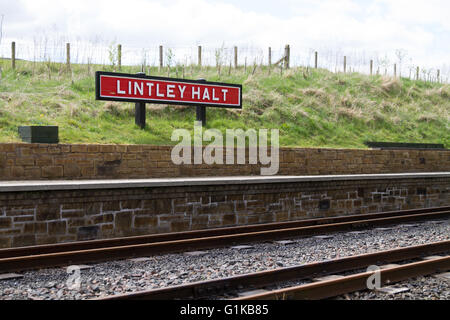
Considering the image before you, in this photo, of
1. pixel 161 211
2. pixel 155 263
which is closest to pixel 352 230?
pixel 161 211

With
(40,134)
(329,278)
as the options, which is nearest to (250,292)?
(329,278)

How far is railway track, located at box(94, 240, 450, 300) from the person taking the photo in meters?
5.11

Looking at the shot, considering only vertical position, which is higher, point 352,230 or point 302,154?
point 302,154

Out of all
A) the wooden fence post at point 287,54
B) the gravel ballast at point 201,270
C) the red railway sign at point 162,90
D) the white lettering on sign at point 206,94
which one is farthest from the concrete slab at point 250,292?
the wooden fence post at point 287,54

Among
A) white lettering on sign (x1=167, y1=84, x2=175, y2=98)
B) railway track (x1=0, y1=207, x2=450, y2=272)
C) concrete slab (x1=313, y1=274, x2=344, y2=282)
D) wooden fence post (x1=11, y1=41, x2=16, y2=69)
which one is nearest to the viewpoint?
concrete slab (x1=313, y1=274, x2=344, y2=282)

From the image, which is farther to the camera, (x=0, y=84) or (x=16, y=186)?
(x=0, y=84)

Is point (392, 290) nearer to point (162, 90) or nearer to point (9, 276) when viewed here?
point (9, 276)

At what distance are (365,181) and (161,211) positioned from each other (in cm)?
622

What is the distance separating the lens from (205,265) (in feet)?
22.7

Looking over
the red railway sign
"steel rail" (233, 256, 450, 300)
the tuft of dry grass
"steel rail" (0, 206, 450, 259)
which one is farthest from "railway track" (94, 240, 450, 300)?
the tuft of dry grass

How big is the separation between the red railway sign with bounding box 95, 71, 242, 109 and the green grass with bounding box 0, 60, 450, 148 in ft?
4.35

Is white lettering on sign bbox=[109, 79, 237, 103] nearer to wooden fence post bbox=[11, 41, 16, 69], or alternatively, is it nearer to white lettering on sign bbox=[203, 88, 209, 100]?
white lettering on sign bbox=[203, 88, 209, 100]
